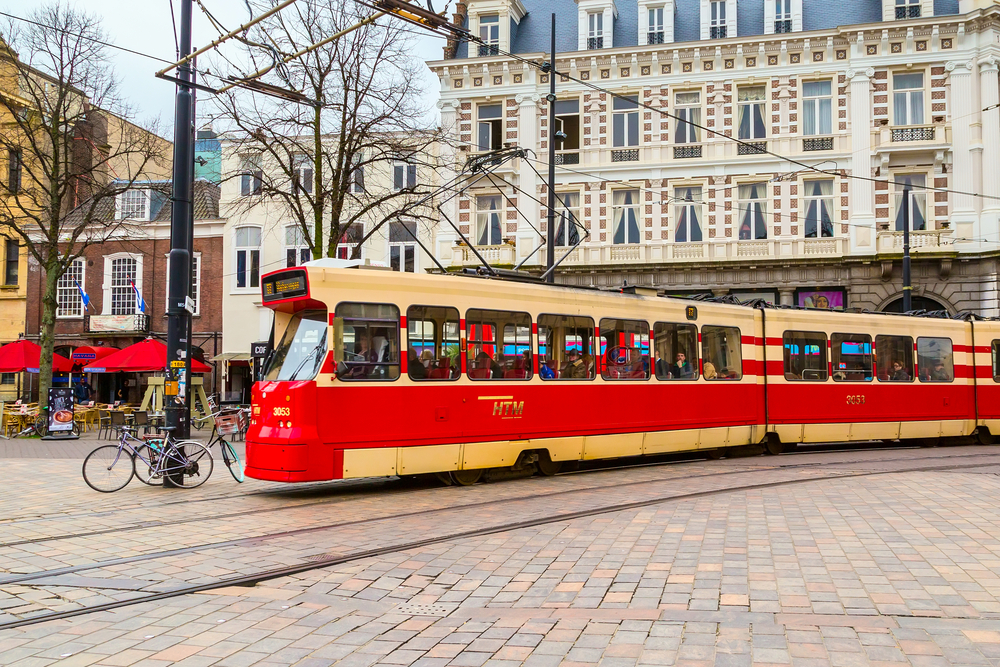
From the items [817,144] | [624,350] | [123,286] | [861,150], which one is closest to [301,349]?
[624,350]

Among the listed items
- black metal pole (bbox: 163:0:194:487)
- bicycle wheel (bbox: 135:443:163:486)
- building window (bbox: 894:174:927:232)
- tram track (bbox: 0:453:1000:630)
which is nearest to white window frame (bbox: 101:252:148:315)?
black metal pole (bbox: 163:0:194:487)

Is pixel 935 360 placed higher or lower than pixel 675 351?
lower

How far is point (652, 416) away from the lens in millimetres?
15070

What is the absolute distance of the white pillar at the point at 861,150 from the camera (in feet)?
99.0

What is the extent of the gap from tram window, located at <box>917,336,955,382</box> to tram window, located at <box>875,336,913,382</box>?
1.10ft

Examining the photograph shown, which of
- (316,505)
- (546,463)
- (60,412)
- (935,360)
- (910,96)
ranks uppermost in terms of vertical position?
(910,96)

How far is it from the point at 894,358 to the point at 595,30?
1926 cm

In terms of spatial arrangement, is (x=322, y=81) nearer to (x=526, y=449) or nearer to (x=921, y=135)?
(x=526, y=449)

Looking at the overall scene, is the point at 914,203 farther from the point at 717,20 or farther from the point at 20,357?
the point at 20,357

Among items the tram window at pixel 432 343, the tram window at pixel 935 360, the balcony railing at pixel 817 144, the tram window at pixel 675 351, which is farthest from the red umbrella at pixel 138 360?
the balcony railing at pixel 817 144

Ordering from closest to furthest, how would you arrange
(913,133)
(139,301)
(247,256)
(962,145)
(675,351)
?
(675,351) < (962,145) < (913,133) < (139,301) < (247,256)

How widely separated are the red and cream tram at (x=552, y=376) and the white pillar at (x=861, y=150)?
35.4ft

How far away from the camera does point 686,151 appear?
32.0 meters

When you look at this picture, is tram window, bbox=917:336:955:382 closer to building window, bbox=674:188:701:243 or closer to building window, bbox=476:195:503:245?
building window, bbox=674:188:701:243
